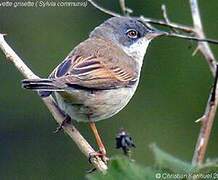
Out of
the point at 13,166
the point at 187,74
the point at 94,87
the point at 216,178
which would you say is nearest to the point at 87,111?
the point at 94,87

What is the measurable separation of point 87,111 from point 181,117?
6950 millimetres

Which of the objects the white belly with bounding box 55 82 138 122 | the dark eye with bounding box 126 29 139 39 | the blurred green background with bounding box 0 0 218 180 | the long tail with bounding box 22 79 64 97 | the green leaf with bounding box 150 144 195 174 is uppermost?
the long tail with bounding box 22 79 64 97

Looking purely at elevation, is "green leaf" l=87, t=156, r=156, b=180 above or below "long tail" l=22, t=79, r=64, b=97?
below

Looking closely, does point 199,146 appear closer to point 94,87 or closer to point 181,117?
point 94,87

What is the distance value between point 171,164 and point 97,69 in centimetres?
225

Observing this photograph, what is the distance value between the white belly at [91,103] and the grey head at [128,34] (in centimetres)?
60

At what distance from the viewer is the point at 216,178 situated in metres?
2.24

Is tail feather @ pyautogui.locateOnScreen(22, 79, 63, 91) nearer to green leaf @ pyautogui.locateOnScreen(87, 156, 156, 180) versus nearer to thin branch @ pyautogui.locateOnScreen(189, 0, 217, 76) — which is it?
thin branch @ pyautogui.locateOnScreen(189, 0, 217, 76)

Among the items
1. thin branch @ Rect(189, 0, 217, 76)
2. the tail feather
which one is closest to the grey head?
thin branch @ Rect(189, 0, 217, 76)

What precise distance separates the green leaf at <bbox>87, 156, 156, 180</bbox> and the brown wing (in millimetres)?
1680

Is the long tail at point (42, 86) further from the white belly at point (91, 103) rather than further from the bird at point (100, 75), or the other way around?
the white belly at point (91, 103)

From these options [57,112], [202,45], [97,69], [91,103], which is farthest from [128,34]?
[202,45]

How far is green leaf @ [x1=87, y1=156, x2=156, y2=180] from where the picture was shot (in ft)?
7.06

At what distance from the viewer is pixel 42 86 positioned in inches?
142
